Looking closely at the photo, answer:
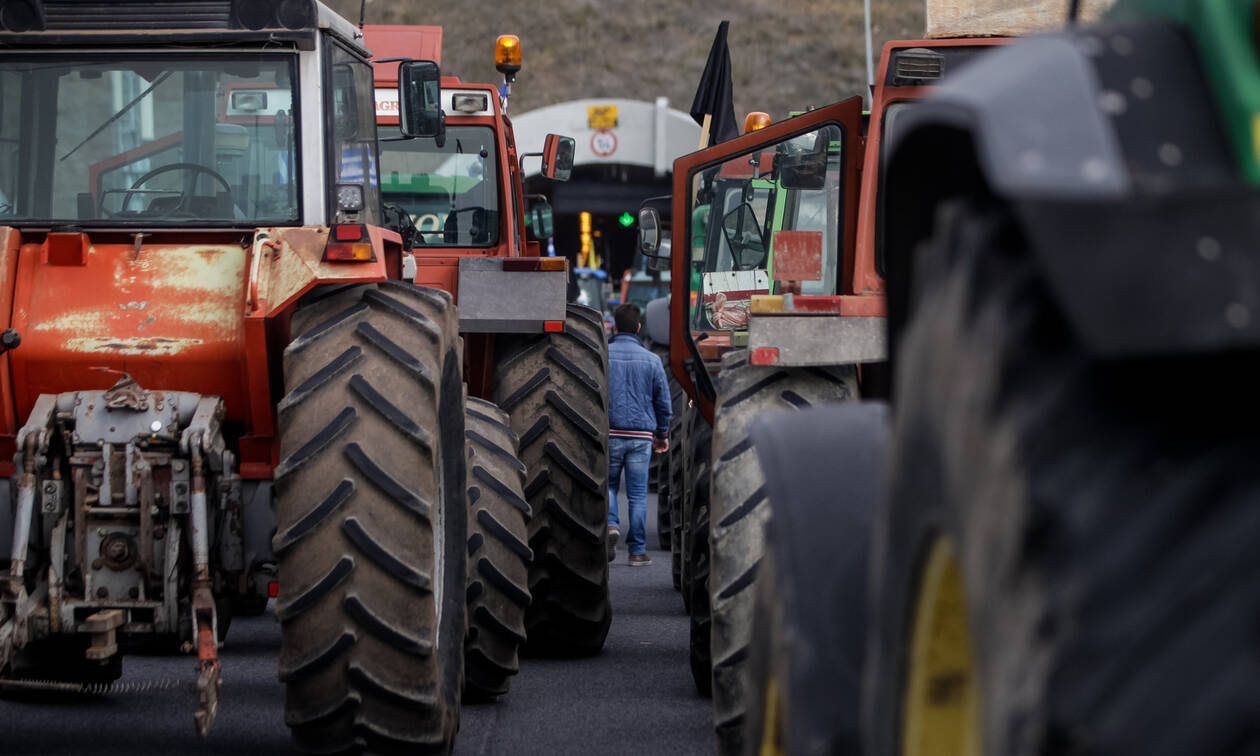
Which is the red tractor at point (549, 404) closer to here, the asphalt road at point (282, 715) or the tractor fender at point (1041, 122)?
the asphalt road at point (282, 715)

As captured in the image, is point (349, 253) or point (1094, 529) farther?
point (349, 253)

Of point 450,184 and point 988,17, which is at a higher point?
point 988,17

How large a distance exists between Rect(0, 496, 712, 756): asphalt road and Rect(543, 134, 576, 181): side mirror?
3.28 m

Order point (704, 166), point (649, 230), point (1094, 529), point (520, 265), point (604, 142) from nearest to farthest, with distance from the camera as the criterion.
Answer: point (1094, 529), point (704, 166), point (520, 265), point (649, 230), point (604, 142)

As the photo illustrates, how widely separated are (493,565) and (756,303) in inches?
70.0

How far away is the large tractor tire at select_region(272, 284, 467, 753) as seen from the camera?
4.95 m

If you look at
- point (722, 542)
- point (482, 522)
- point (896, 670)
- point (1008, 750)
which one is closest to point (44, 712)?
point (482, 522)

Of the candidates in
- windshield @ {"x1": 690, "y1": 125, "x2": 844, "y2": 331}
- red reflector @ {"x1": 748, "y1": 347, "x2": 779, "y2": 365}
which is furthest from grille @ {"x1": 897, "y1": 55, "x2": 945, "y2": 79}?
red reflector @ {"x1": 748, "y1": 347, "x2": 779, "y2": 365}

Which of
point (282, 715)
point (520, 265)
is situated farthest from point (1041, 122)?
point (520, 265)

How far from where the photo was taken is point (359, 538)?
496cm

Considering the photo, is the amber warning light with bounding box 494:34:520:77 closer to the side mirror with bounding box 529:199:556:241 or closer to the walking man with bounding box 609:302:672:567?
the side mirror with bounding box 529:199:556:241

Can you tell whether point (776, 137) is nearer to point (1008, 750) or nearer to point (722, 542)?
point (722, 542)

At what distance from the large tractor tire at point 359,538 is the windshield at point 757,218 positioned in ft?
7.34

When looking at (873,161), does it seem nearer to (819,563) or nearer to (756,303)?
(756,303)
